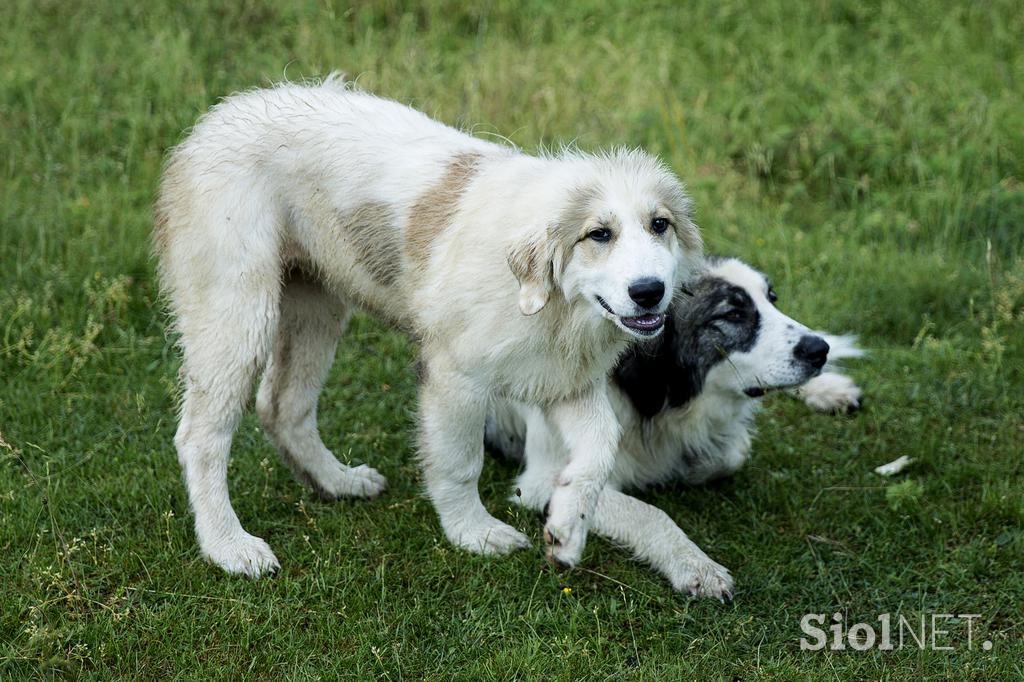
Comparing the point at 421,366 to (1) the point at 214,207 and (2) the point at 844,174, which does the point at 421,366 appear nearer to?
(1) the point at 214,207

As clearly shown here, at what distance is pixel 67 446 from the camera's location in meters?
5.18

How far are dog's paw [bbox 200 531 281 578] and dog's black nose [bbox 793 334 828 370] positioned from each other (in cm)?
220

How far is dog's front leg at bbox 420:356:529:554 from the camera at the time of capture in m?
4.30

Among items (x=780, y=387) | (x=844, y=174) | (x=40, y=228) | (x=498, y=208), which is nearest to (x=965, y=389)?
(x=780, y=387)

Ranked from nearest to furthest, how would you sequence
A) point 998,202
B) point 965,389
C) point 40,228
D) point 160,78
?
point 965,389, point 40,228, point 998,202, point 160,78

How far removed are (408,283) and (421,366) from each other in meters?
0.31

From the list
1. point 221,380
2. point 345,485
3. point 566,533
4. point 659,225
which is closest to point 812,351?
point 659,225

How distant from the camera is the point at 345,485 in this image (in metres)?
4.93

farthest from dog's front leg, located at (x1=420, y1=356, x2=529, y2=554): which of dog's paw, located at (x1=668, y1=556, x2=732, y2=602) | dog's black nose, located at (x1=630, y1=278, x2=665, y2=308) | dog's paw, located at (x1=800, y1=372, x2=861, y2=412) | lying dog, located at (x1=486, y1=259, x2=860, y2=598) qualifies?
dog's paw, located at (x1=800, y1=372, x2=861, y2=412)

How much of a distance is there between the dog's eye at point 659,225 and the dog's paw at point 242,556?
6.08 ft

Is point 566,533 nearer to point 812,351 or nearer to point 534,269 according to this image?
point 534,269

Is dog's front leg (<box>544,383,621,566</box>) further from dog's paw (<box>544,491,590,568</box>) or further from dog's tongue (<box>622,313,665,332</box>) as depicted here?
dog's tongue (<box>622,313,665,332</box>)

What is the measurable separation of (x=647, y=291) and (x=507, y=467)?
185cm

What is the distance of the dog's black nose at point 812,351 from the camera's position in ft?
15.5
